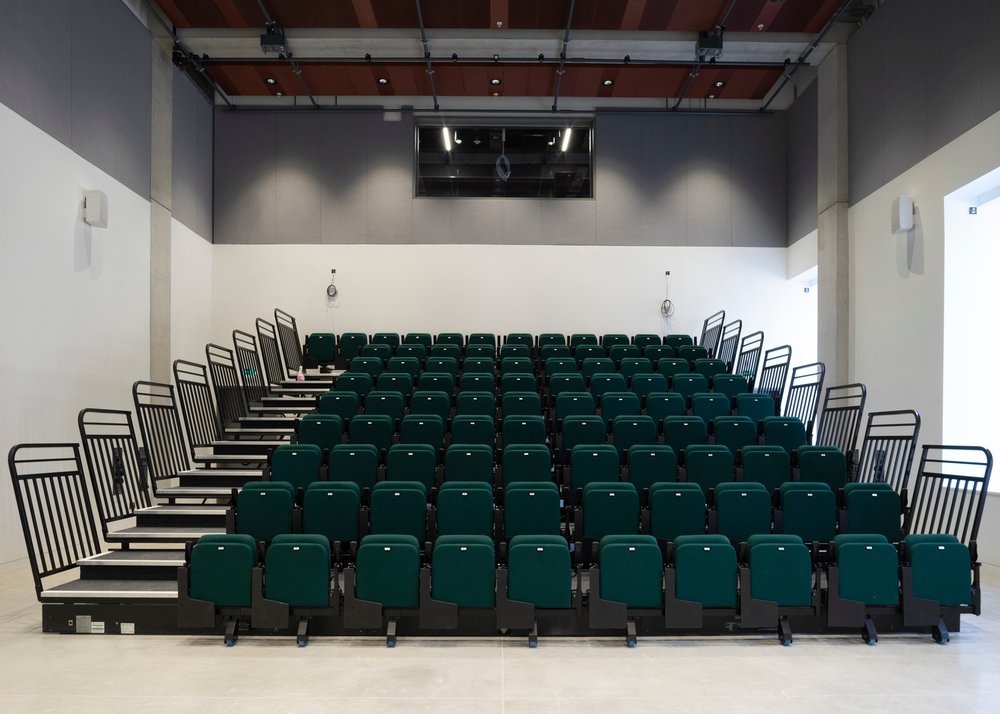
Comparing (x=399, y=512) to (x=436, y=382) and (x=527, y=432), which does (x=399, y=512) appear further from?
(x=436, y=382)

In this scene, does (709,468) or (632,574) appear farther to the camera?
(709,468)

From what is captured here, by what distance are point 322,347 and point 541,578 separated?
8097mm

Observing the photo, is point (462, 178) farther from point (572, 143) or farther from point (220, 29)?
point (220, 29)

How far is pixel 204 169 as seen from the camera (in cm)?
1330

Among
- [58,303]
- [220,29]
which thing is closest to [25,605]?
[58,303]

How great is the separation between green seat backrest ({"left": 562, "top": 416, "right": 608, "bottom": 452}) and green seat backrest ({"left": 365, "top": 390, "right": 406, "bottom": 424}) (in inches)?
78.5

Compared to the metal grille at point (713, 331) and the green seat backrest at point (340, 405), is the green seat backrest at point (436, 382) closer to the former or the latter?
the green seat backrest at point (340, 405)

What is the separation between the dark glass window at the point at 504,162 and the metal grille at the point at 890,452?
21.4 feet

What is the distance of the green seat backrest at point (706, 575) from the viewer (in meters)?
5.37

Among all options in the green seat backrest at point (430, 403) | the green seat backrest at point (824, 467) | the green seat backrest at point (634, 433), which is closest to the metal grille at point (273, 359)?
the green seat backrest at point (430, 403)

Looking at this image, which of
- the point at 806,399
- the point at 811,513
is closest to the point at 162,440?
the point at 811,513

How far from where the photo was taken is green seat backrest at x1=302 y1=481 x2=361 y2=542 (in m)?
6.11

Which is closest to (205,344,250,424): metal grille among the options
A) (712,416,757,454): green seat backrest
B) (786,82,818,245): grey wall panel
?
(712,416,757,454): green seat backrest

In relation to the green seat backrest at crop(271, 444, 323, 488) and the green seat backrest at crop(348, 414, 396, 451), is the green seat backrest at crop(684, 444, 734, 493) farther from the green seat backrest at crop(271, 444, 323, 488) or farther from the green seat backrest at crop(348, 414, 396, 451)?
the green seat backrest at crop(271, 444, 323, 488)
